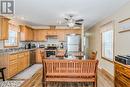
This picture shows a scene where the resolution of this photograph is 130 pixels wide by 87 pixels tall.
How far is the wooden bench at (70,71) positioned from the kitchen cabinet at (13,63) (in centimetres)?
215

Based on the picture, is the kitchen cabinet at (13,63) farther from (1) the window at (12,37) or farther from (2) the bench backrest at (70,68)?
(2) the bench backrest at (70,68)

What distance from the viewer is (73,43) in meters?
11.1

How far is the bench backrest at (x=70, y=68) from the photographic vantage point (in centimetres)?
431

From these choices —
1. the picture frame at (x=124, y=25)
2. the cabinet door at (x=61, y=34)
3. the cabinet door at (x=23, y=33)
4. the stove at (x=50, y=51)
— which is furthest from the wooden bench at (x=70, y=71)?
the cabinet door at (x=61, y=34)

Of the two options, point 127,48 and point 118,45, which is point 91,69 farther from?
point 118,45

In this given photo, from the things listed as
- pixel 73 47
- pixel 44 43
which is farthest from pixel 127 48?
pixel 44 43

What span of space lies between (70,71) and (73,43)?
680cm

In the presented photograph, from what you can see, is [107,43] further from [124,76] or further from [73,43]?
[124,76]

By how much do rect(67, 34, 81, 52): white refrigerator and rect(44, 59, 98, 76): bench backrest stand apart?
6.73 m

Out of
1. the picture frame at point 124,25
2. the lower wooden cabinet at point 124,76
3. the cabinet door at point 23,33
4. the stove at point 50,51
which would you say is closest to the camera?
the lower wooden cabinet at point 124,76

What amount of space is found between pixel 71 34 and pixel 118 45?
596 centimetres

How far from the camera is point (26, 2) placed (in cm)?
459

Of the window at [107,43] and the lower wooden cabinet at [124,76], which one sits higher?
the window at [107,43]

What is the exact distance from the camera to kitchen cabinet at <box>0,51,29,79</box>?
596 cm
